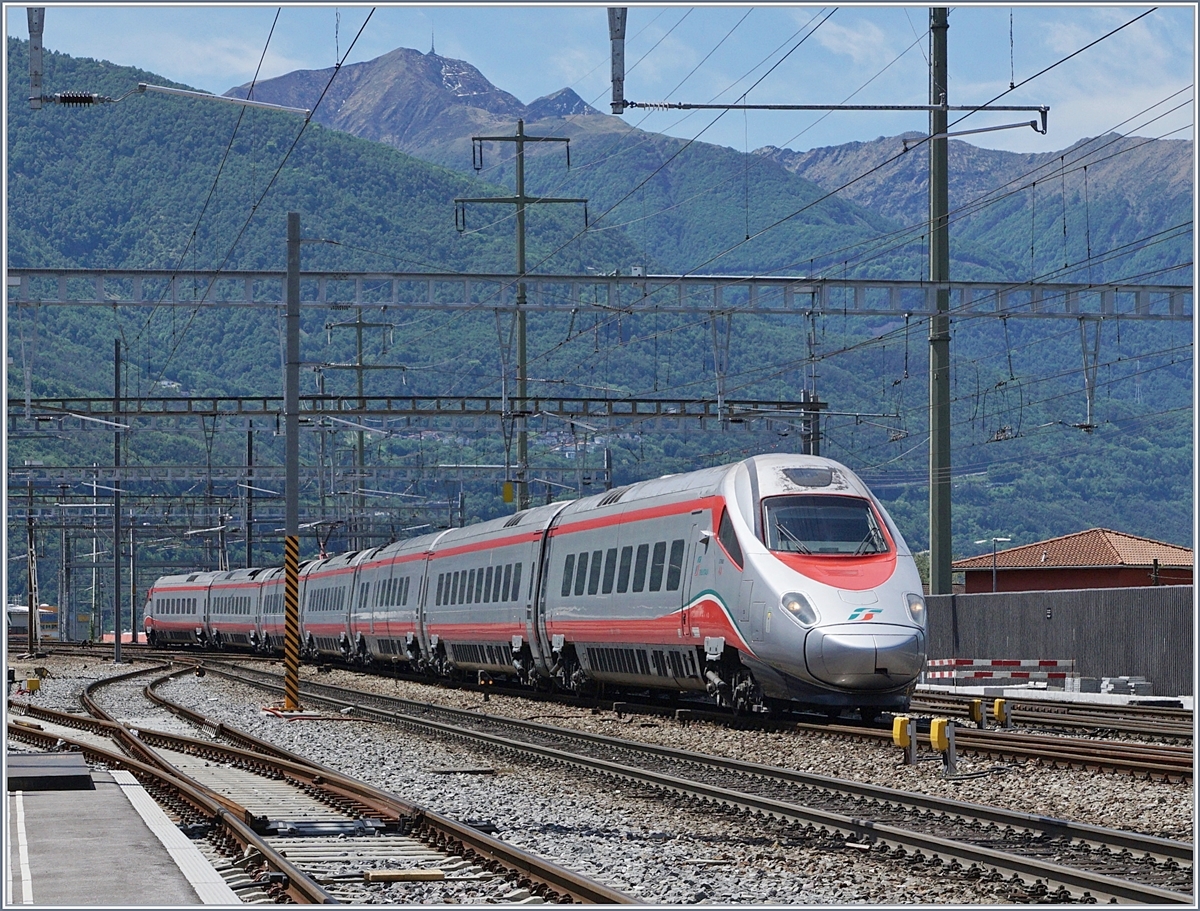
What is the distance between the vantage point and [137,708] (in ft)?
105

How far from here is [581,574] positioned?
27.6 meters

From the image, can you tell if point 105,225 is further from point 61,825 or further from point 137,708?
point 61,825

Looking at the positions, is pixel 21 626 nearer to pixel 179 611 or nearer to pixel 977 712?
pixel 179 611

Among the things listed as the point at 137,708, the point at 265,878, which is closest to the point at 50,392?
the point at 137,708

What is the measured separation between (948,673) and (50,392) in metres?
97.6

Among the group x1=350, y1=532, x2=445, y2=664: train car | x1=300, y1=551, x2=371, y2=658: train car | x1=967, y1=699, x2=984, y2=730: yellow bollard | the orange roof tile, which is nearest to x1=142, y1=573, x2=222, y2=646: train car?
x1=300, y1=551, x2=371, y2=658: train car

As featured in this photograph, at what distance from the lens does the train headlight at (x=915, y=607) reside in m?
20.2

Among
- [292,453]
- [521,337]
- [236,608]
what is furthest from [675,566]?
[236,608]

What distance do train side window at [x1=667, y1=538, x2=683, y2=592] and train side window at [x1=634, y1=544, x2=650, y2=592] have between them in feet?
3.20

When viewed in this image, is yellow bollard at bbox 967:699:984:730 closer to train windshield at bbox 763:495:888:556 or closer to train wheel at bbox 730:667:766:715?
train windshield at bbox 763:495:888:556

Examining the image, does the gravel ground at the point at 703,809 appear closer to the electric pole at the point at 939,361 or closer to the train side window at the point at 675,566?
the train side window at the point at 675,566

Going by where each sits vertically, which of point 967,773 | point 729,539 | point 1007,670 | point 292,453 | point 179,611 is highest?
point 292,453

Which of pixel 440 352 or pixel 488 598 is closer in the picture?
pixel 488 598

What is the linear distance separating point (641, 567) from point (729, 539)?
3.48 meters
